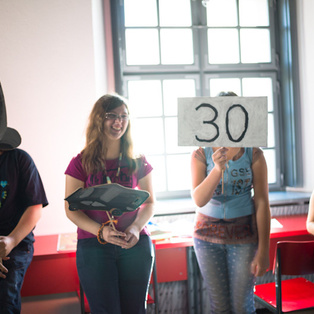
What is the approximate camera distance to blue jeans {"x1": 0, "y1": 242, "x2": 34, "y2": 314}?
1.46 metres

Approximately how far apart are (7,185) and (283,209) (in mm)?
2077

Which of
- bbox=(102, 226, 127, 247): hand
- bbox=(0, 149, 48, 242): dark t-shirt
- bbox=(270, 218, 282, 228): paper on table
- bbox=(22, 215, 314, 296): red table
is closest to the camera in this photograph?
bbox=(102, 226, 127, 247): hand

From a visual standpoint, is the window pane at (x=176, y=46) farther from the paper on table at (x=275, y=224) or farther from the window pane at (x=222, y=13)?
the paper on table at (x=275, y=224)

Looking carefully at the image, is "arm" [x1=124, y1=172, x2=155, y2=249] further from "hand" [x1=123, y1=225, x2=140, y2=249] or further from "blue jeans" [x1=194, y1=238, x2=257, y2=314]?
"blue jeans" [x1=194, y1=238, x2=257, y2=314]

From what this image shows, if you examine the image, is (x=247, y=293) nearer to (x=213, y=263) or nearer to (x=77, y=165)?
(x=213, y=263)

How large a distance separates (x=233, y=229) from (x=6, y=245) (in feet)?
3.20

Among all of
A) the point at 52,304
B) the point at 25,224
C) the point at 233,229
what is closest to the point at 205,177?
the point at 233,229

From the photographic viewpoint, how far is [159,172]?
309cm

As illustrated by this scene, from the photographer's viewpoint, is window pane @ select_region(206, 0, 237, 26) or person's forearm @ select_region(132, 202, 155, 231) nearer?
person's forearm @ select_region(132, 202, 155, 231)

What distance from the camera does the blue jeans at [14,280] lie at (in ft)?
4.79

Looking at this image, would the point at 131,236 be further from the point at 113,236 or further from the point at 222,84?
the point at 222,84

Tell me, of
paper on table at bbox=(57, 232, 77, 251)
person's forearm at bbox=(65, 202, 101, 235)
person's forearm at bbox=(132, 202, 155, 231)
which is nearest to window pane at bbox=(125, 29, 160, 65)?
paper on table at bbox=(57, 232, 77, 251)

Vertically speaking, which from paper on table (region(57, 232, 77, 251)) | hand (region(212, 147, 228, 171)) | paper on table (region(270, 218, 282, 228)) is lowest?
paper on table (region(270, 218, 282, 228))

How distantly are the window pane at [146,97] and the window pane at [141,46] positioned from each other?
7.0 inches
